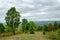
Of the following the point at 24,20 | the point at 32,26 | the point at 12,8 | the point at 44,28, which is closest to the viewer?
the point at 12,8

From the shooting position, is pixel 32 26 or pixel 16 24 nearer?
pixel 16 24

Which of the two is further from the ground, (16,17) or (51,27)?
(16,17)

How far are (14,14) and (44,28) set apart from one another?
4637 centimetres

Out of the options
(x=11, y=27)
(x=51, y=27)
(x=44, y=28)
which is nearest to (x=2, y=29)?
(x=11, y=27)

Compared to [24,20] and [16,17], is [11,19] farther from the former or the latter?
[24,20]

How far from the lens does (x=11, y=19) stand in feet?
188

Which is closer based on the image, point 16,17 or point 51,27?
point 16,17

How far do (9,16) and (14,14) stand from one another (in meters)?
2.14

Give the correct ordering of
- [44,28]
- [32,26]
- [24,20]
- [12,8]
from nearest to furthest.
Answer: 1. [12,8]
2. [32,26]
3. [24,20]
4. [44,28]

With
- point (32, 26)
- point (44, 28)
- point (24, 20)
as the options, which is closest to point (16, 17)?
point (32, 26)

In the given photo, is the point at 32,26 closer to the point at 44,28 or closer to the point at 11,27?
the point at 11,27

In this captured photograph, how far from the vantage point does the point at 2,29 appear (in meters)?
76.8

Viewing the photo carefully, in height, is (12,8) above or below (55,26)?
above

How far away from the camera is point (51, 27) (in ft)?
341
